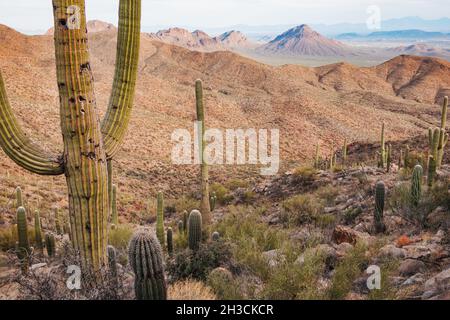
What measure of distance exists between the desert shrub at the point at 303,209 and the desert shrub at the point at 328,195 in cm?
26

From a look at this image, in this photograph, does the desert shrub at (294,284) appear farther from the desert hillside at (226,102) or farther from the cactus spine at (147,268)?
the desert hillside at (226,102)

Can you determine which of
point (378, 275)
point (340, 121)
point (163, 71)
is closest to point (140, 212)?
point (378, 275)

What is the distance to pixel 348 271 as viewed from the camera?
5020mm

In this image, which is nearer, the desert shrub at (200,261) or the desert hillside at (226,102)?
the desert shrub at (200,261)

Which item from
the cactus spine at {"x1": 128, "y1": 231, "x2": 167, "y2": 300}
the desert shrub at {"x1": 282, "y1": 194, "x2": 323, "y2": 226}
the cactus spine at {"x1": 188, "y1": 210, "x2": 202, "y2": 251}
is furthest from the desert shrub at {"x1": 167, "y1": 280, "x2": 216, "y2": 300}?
the desert shrub at {"x1": 282, "y1": 194, "x2": 323, "y2": 226}

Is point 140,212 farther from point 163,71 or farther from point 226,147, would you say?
point 163,71

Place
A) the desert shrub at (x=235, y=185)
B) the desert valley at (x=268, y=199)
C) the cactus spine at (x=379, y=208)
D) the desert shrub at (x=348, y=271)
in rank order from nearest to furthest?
the desert shrub at (x=348, y=271) → the desert valley at (x=268, y=199) → the cactus spine at (x=379, y=208) → the desert shrub at (x=235, y=185)

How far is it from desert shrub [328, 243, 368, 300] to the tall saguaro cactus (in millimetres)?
2783

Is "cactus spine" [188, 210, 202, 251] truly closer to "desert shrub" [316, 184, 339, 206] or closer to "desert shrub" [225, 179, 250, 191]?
"desert shrub" [316, 184, 339, 206]

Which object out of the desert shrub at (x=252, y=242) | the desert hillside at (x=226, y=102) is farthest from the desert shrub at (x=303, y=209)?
the desert hillside at (x=226, y=102)

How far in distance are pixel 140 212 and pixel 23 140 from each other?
10.4m

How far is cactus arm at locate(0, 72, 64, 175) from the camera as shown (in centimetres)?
464

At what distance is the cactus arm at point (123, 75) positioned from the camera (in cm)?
509

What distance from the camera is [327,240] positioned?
23.7 feet
